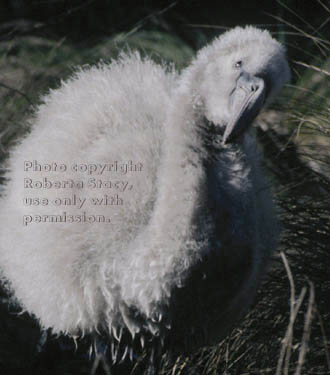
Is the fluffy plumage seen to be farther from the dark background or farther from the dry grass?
the dark background

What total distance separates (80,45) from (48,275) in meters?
1.98

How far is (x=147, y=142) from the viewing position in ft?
6.00

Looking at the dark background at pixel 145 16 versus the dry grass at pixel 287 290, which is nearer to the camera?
the dry grass at pixel 287 290

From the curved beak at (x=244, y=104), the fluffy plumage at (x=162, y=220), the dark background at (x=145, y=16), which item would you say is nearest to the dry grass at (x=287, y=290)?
the fluffy plumage at (x=162, y=220)

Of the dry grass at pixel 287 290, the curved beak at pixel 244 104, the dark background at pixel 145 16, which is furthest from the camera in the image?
the dark background at pixel 145 16

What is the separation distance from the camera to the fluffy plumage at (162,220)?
170 cm

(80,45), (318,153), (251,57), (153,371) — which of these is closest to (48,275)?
(153,371)

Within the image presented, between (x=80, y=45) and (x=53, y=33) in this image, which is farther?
(x=53, y=33)

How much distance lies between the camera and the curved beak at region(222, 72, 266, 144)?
66.4 inches

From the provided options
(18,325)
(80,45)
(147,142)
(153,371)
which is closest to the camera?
(147,142)

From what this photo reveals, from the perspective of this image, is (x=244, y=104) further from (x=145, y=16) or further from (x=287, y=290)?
(x=145, y=16)

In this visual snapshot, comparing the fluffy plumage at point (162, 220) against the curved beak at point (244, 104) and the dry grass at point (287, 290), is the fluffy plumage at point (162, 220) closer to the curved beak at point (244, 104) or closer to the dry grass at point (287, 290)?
the curved beak at point (244, 104)

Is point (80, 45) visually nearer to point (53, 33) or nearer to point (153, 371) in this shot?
point (53, 33)

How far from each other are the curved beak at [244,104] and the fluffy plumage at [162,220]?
29mm
